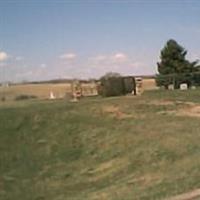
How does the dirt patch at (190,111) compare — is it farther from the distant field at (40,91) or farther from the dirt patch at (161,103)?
the distant field at (40,91)

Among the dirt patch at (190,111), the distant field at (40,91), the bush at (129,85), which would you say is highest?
the bush at (129,85)

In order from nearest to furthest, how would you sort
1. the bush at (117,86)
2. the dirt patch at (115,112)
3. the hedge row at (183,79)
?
the dirt patch at (115,112) → the bush at (117,86) → the hedge row at (183,79)

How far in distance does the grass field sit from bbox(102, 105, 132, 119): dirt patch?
42mm

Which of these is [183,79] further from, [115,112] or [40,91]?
[40,91]

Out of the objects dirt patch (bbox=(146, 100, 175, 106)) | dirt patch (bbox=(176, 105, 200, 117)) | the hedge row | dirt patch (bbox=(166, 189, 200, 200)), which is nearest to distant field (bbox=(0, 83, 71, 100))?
the hedge row

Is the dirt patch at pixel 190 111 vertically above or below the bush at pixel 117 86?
below

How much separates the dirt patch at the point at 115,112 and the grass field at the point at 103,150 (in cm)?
4

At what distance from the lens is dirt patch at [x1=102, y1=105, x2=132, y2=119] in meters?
25.3

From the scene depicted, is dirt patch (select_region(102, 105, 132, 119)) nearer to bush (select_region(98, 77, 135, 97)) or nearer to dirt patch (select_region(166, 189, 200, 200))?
bush (select_region(98, 77, 135, 97))

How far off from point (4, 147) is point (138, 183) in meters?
11.4

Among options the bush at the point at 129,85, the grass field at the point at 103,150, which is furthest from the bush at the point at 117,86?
the grass field at the point at 103,150

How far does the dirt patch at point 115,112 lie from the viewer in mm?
25344

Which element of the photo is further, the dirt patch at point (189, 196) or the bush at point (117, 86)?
the bush at point (117, 86)

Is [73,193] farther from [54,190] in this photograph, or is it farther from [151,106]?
[151,106]
